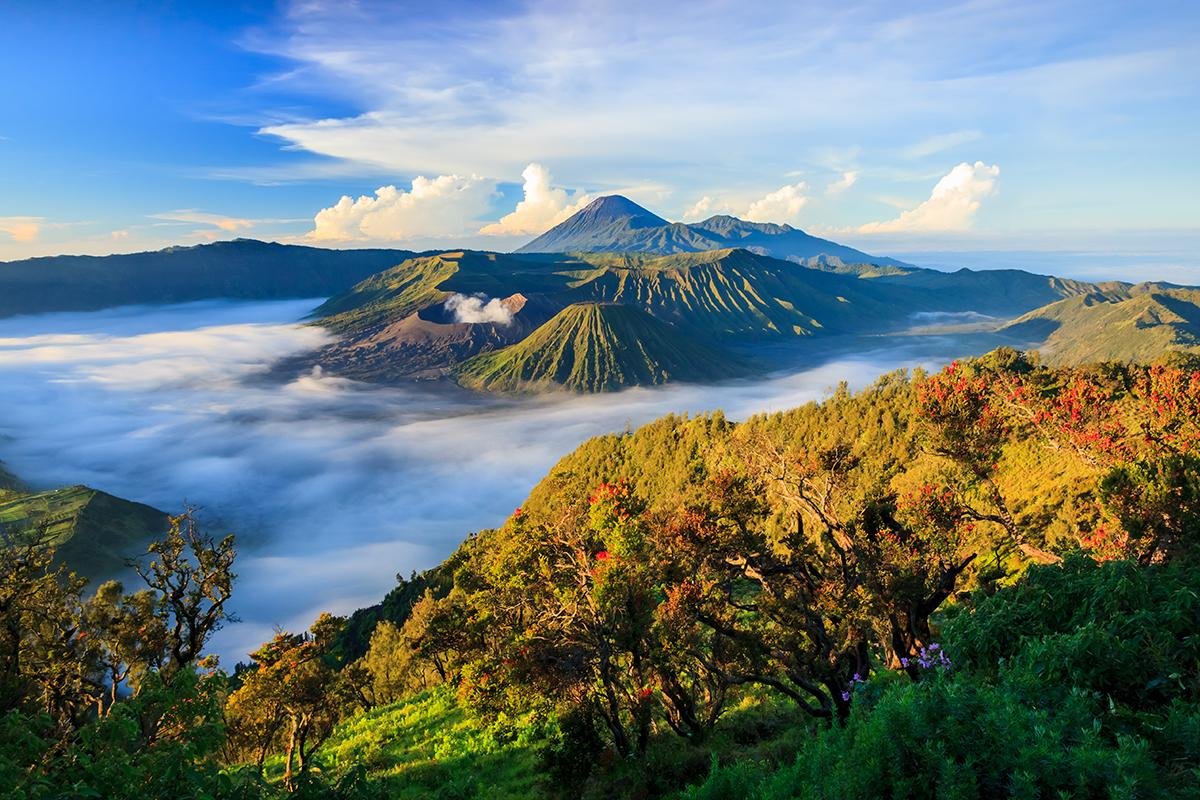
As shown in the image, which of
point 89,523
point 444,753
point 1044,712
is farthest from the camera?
point 89,523

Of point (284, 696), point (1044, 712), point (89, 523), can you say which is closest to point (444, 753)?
point (284, 696)

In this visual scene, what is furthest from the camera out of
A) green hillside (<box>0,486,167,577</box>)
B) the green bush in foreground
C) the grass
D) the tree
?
green hillside (<box>0,486,167,577</box>)

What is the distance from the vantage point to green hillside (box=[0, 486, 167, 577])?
15925cm

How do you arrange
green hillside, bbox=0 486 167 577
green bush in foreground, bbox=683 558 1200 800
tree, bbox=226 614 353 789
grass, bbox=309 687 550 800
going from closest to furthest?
1. green bush in foreground, bbox=683 558 1200 800
2. grass, bbox=309 687 550 800
3. tree, bbox=226 614 353 789
4. green hillside, bbox=0 486 167 577

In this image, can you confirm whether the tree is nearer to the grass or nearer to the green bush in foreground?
the grass

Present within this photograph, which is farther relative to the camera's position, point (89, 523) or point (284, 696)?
point (89, 523)

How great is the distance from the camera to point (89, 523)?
172m

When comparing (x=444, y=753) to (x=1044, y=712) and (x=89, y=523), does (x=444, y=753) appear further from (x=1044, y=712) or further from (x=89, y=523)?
(x=89, y=523)

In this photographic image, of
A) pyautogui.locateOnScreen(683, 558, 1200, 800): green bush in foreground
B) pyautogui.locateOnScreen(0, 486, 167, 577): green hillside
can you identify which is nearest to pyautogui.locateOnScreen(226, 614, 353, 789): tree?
pyautogui.locateOnScreen(683, 558, 1200, 800): green bush in foreground

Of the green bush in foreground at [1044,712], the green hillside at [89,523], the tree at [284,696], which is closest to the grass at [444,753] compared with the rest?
the tree at [284,696]

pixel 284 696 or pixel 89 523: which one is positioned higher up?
pixel 284 696

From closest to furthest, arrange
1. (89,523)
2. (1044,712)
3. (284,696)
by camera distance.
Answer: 1. (1044,712)
2. (284,696)
3. (89,523)

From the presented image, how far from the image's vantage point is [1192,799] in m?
7.78

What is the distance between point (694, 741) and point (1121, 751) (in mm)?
15537
